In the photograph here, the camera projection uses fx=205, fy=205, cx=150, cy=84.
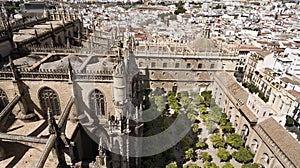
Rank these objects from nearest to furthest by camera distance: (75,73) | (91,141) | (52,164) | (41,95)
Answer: (52,164) < (75,73) < (41,95) < (91,141)

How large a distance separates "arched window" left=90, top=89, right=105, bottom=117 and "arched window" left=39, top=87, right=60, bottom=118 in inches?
Answer: 121

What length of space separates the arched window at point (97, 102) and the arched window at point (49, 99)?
3085mm

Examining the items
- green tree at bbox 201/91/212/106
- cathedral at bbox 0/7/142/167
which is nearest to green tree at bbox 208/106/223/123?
green tree at bbox 201/91/212/106

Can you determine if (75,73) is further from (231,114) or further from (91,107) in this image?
(231,114)

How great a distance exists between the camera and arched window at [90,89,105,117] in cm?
1733

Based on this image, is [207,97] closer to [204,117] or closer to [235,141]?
[204,117]

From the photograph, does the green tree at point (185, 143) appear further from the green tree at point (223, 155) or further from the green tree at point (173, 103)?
the green tree at point (173, 103)

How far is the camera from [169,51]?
38406 millimetres

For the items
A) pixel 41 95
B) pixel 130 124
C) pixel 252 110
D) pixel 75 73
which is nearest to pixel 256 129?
pixel 252 110

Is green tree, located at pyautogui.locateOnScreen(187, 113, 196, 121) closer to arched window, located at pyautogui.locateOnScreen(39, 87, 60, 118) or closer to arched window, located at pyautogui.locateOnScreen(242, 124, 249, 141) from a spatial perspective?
arched window, located at pyautogui.locateOnScreen(242, 124, 249, 141)

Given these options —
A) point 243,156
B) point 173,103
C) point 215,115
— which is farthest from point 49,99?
point 215,115

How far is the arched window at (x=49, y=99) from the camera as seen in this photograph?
17359 millimetres

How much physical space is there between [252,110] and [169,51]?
17874 millimetres

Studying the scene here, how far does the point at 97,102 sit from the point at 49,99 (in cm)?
417
